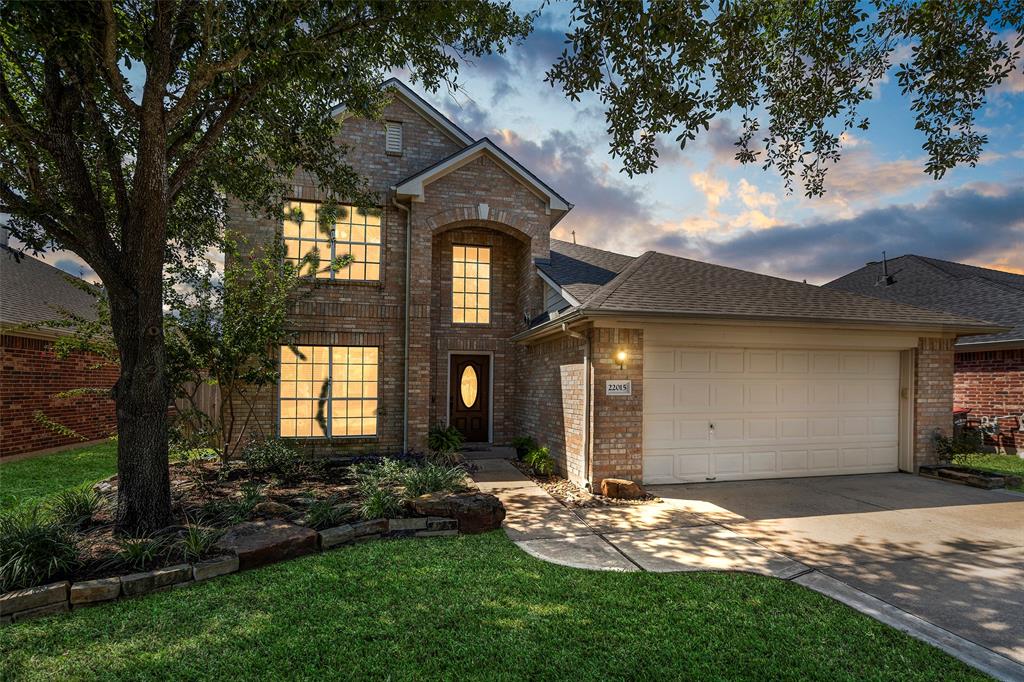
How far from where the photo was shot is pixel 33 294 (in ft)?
40.2

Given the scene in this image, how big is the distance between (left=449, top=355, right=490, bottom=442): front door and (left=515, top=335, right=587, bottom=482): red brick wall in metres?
0.85

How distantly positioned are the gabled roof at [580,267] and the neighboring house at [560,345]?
0.09 meters

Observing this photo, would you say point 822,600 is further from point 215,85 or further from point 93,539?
point 215,85

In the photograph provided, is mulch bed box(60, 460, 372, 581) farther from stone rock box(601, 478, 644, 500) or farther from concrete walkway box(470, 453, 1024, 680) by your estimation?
stone rock box(601, 478, 644, 500)

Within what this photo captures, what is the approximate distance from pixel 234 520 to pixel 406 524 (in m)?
1.86

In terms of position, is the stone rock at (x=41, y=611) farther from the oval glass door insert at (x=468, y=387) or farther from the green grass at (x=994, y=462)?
the green grass at (x=994, y=462)

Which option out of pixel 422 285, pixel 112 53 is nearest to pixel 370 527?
pixel 112 53

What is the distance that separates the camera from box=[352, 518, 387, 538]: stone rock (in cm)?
540

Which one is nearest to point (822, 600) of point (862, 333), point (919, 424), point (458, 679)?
point (458, 679)

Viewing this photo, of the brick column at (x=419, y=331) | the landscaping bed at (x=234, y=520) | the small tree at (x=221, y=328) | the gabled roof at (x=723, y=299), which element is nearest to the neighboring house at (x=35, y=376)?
the small tree at (x=221, y=328)

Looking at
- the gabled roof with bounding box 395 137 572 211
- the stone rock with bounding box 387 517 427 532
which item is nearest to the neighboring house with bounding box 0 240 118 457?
the gabled roof with bounding box 395 137 572 211

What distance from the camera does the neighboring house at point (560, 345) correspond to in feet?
26.5

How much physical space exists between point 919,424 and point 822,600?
7.20 meters

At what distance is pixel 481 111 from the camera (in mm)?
6609
